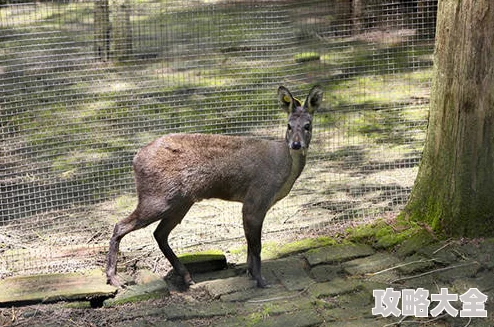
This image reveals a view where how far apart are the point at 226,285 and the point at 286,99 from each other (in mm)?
1498

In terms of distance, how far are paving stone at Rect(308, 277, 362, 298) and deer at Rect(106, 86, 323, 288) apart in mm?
403

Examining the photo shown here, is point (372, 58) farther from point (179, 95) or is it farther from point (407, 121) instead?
point (179, 95)

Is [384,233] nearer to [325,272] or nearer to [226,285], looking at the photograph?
[325,272]

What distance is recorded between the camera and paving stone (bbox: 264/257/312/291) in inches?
226

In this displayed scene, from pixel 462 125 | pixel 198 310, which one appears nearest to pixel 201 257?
pixel 198 310

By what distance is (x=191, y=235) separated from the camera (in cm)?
681

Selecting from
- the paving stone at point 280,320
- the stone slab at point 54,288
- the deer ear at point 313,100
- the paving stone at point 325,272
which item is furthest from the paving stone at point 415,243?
the stone slab at point 54,288

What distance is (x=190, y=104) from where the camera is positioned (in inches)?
369

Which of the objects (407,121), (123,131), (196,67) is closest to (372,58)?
(407,121)

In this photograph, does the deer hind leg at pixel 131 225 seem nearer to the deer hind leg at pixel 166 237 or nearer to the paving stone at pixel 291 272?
the deer hind leg at pixel 166 237

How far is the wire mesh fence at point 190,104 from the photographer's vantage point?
7059mm

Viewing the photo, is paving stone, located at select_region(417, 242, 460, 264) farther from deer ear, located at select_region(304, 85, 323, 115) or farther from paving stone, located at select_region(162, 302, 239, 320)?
paving stone, located at select_region(162, 302, 239, 320)

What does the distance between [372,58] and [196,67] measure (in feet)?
7.37

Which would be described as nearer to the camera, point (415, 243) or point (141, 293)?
point (141, 293)
